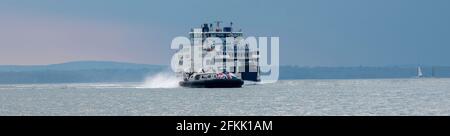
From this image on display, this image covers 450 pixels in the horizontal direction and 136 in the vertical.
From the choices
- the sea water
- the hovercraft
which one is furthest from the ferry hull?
the sea water

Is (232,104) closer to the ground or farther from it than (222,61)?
closer to the ground

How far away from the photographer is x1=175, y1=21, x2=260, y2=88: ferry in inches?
5307

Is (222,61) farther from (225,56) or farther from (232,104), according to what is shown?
(232,104)

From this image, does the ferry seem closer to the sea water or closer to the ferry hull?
the ferry hull

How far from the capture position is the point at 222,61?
A: 14850 cm

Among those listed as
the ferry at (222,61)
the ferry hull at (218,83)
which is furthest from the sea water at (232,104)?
the ferry at (222,61)

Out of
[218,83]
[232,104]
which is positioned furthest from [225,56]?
[232,104]

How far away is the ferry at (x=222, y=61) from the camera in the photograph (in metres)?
135

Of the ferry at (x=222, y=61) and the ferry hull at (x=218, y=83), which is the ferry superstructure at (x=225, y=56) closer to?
the ferry at (x=222, y=61)
